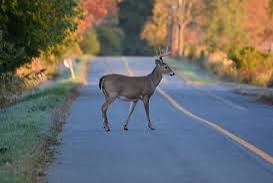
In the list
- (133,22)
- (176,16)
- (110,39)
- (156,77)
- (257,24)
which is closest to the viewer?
(156,77)

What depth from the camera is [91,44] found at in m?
99.8

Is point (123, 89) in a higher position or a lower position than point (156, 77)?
lower

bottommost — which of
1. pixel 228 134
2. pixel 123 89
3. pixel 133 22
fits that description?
pixel 133 22

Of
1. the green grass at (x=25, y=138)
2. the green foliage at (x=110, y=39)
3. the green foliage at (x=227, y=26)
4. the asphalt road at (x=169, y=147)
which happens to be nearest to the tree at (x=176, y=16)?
the green foliage at (x=227, y=26)

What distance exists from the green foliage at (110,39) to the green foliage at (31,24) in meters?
77.2

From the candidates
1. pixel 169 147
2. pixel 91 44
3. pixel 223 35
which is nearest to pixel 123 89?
pixel 169 147

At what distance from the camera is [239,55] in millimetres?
50562

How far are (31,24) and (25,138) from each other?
11371 millimetres

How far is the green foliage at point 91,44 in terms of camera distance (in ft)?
317

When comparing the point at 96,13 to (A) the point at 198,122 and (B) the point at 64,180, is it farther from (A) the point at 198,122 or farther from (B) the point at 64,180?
(B) the point at 64,180

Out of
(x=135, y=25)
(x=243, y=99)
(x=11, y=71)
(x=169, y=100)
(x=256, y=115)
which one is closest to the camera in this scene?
→ (x=256, y=115)

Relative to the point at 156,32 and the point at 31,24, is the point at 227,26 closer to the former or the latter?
the point at 156,32

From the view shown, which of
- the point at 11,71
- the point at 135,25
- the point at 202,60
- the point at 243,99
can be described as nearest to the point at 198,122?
the point at 11,71

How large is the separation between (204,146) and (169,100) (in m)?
16.1
